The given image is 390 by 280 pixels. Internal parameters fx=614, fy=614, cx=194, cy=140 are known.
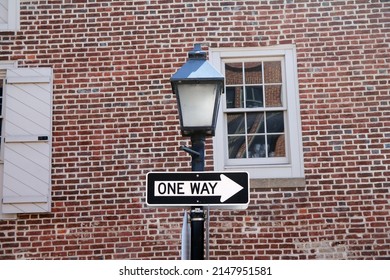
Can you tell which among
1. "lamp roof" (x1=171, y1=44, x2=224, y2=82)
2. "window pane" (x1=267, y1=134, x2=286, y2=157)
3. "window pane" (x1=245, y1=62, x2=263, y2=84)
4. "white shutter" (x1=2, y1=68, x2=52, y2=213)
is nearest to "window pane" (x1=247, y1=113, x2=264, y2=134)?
"window pane" (x1=267, y1=134, x2=286, y2=157)

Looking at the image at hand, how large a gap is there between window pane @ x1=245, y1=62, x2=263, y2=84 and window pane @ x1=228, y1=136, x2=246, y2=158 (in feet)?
2.65

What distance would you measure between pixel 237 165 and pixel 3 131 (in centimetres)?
318

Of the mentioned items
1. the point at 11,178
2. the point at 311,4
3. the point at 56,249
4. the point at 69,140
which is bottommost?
the point at 56,249

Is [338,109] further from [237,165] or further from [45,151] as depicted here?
[45,151]

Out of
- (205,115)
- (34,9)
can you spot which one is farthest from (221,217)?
(34,9)

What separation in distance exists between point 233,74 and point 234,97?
1.09ft

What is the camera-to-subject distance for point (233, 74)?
850cm

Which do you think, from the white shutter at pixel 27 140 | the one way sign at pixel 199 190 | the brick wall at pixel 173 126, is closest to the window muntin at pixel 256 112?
the brick wall at pixel 173 126

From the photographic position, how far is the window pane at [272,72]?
845cm

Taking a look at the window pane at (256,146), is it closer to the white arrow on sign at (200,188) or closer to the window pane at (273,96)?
the window pane at (273,96)

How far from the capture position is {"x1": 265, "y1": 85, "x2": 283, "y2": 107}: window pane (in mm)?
8383

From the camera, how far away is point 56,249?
7.95 metres

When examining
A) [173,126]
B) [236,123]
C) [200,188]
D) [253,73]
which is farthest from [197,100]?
[253,73]

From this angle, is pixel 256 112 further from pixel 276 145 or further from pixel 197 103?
pixel 197 103
